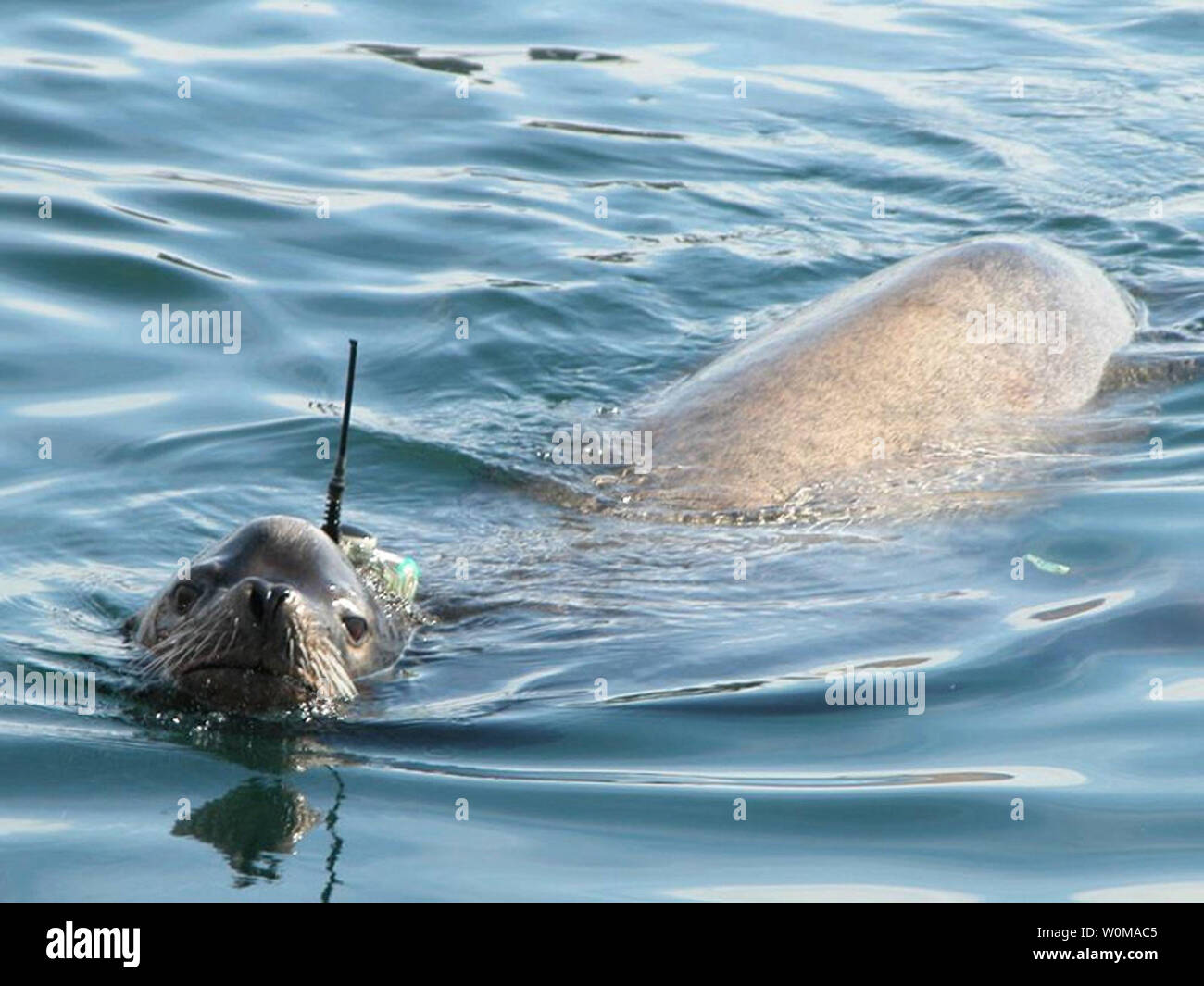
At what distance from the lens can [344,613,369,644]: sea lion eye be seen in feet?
22.3

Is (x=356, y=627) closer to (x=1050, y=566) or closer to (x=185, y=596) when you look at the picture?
(x=185, y=596)

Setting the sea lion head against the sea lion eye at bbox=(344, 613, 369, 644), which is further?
the sea lion eye at bbox=(344, 613, 369, 644)

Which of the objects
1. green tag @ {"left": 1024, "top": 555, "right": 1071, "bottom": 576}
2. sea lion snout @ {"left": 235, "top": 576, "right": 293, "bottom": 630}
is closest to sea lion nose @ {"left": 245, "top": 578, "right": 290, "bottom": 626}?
sea lion snout @ {"left": 235, "top": 576, "right": 293, "bottom": 630}

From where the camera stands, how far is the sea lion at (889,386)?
891 cm

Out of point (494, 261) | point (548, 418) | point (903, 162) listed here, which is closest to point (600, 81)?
point (903, 162)

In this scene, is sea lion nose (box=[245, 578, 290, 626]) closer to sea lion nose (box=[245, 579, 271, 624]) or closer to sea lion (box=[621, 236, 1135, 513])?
sea lion nose (box=[245, 579, 271, 624])

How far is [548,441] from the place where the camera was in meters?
9.86

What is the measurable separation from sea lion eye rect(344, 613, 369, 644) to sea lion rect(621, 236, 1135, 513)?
2.12 m

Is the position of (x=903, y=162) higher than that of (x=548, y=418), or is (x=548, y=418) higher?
(x=903, y=162)

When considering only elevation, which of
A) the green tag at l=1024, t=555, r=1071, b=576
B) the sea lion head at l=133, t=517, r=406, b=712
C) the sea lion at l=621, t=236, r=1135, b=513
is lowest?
the sea lion head at l=133, t=517, r=406, b=712

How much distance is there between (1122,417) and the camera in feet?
31.5

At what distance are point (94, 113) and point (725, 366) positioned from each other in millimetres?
5926

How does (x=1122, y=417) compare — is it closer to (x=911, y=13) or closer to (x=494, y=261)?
(x=494, y=261)
